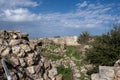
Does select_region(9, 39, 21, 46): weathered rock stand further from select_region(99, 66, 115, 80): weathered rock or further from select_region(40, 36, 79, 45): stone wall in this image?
select_region(40, 36, 79, 45): stone wall

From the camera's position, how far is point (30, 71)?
15617mm

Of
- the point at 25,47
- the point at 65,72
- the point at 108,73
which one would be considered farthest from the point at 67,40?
the point at 108,73

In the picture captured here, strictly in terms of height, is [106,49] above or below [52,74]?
above

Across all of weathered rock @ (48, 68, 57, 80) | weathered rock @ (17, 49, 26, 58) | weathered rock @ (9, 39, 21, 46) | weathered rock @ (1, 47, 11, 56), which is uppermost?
weathered rock @ (9, 39, 21, 46)

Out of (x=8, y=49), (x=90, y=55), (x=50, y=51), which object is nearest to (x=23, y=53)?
(x=8, y=49)

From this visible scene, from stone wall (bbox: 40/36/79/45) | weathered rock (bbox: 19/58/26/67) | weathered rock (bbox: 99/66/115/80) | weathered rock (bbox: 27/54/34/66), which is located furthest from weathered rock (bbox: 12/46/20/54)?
stone wall (bbox: 40/36/79/45)

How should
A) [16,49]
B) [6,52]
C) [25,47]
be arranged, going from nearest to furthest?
[6,52], [16,49], [25,47]

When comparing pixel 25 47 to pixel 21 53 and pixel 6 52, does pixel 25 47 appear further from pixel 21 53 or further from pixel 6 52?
pixel 6 52

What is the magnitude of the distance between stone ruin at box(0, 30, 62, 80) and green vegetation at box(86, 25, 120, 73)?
701 centimetres

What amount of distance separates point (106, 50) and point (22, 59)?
9631 mm

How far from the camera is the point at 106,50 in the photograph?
901 inches

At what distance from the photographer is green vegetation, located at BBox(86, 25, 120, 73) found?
74.1ft

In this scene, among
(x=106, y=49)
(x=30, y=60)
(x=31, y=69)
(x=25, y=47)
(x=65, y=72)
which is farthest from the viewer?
(x=65, y=72)

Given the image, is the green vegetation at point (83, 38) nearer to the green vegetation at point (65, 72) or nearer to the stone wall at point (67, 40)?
the stone wall at point (67, 40)
